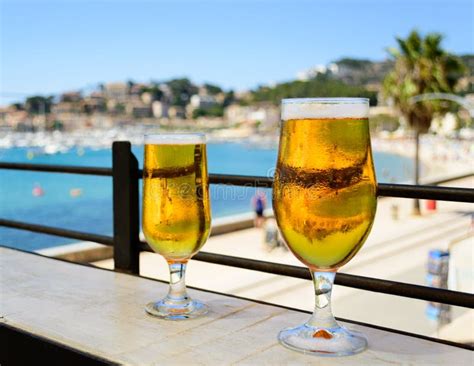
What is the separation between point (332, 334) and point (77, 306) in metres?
0.61

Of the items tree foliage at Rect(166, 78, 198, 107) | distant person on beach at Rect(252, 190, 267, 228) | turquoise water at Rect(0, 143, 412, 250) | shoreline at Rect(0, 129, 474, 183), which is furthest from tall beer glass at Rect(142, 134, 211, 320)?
tree foliage at Rect(166, 78, 198, 107)

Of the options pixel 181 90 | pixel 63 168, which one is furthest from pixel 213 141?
pixel 63 168

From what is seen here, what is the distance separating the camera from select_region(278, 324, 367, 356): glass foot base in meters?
1.09

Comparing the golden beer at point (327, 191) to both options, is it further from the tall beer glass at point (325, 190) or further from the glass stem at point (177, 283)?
the glass stem at point (177, 283)

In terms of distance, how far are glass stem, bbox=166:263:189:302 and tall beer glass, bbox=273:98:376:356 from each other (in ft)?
1.13

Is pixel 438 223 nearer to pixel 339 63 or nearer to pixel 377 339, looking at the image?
pixel 377 339

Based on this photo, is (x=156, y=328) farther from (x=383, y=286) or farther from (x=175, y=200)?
(x=383, y=286)

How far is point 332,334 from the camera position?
3.70 ft

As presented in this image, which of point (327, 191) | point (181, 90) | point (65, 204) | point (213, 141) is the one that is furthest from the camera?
point (181, 90)

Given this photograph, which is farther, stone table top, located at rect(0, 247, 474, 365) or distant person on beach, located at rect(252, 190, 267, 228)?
distant person on beach, located at rect(252, 190, 267, 228)

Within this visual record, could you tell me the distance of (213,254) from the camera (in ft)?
6.23

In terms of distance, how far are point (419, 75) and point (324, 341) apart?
22.5 metres

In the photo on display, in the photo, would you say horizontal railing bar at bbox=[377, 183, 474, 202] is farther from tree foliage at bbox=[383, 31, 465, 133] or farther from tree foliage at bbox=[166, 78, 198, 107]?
tree foliage at bbox=[166, 78, 198, 107]

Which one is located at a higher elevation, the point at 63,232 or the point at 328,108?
the point at 328,108
